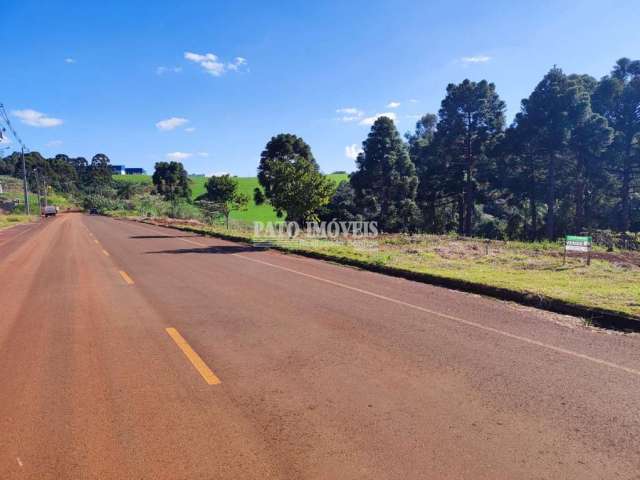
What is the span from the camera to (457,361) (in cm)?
535

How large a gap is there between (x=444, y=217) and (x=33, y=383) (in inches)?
1933

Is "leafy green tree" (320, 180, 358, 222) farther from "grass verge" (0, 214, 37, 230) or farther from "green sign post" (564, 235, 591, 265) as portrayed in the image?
"green sign post" (564, 235, 591, 265)

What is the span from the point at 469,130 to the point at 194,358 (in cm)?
4377

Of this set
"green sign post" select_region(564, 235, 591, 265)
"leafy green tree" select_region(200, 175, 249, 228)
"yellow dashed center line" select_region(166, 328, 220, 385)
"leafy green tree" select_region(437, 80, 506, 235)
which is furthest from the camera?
"leafy green tree" select_region(437, 80, 506, 235)

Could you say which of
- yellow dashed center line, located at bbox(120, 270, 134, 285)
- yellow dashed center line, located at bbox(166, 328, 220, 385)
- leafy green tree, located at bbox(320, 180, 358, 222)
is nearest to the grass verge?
leafy green tree, located at bbox(320, 180, 358, 222)

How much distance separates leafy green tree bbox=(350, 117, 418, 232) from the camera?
43562 mm

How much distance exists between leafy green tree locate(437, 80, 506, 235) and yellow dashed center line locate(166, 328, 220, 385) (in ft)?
129

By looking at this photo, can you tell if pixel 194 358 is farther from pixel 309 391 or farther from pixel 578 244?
pixel 578 244

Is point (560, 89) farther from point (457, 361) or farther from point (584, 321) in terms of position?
point (457, 361)

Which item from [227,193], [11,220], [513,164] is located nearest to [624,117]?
[513,164]

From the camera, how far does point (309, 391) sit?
175 inches

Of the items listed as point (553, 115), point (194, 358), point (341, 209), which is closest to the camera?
point (194, 358)

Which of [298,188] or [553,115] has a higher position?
[553,115]

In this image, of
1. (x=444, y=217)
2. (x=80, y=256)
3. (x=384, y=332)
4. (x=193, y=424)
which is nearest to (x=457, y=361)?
(x=384, y=332)
